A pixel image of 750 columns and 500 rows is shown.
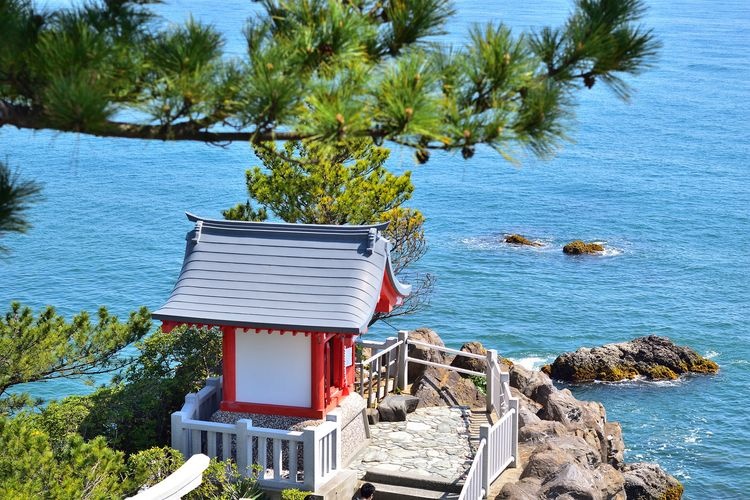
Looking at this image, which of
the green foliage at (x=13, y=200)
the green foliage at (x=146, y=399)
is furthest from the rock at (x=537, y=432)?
the green foliage at (x=13, y=200)

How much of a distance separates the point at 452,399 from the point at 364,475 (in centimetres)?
376

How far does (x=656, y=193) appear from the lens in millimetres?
61531

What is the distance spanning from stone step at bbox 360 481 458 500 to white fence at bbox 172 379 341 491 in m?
0.79

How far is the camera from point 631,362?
1425 inches

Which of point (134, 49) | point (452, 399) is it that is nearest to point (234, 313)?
point (452, 399)

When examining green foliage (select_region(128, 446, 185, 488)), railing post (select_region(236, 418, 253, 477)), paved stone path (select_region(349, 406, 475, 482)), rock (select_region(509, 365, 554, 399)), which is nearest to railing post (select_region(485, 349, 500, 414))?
paved stone path (select_region(349, 406, 475, 482))

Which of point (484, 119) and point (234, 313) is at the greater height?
point (484, 119)

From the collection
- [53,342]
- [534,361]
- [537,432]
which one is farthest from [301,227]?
[534,361]

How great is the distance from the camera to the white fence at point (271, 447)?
51.2 ft

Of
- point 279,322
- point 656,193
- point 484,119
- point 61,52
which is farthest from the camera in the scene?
point 656,193

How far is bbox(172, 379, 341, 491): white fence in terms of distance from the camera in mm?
15602

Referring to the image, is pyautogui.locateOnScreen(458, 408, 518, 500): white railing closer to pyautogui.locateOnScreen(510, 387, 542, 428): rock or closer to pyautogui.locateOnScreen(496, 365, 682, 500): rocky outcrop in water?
pyautogui.locateOnScreen(496, 365, 682, 500): rocky outcrop in water

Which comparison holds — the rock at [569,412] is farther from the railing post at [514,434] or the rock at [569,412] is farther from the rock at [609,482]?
the railing post at [514,434]

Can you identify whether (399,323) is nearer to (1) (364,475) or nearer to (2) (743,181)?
(1) (364,475)
